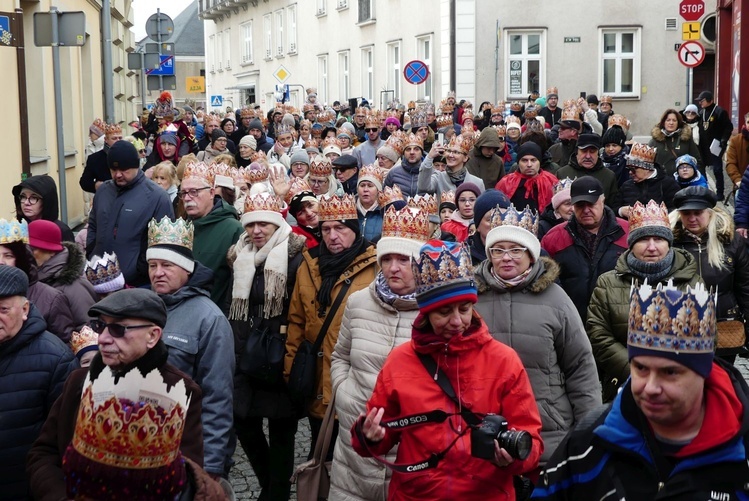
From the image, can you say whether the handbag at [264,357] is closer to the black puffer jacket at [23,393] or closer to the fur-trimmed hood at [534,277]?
the fur-trimmed hood at [534,277]

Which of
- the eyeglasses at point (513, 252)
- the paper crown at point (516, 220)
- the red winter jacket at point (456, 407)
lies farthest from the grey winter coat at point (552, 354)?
the red winter jacket at point (456, 407)

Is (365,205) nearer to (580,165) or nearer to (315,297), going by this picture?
(580,165)

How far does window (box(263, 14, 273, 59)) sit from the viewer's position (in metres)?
57.7

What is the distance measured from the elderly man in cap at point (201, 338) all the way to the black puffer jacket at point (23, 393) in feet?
1.94

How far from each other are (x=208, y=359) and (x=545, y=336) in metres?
1.54

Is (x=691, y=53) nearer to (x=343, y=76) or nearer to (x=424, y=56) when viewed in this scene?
(x=424, y=56)

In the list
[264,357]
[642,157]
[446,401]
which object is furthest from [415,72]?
[446,401]

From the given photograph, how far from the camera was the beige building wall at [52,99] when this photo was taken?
1509cm

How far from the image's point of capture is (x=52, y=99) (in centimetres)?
1878

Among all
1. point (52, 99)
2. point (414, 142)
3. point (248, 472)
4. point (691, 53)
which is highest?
point (691, 53)

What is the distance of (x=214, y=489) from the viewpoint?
385 cm

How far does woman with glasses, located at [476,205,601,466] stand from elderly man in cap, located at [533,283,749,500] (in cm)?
203

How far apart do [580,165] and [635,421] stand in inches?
337

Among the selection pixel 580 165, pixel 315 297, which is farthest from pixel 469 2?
pixel 315 297
